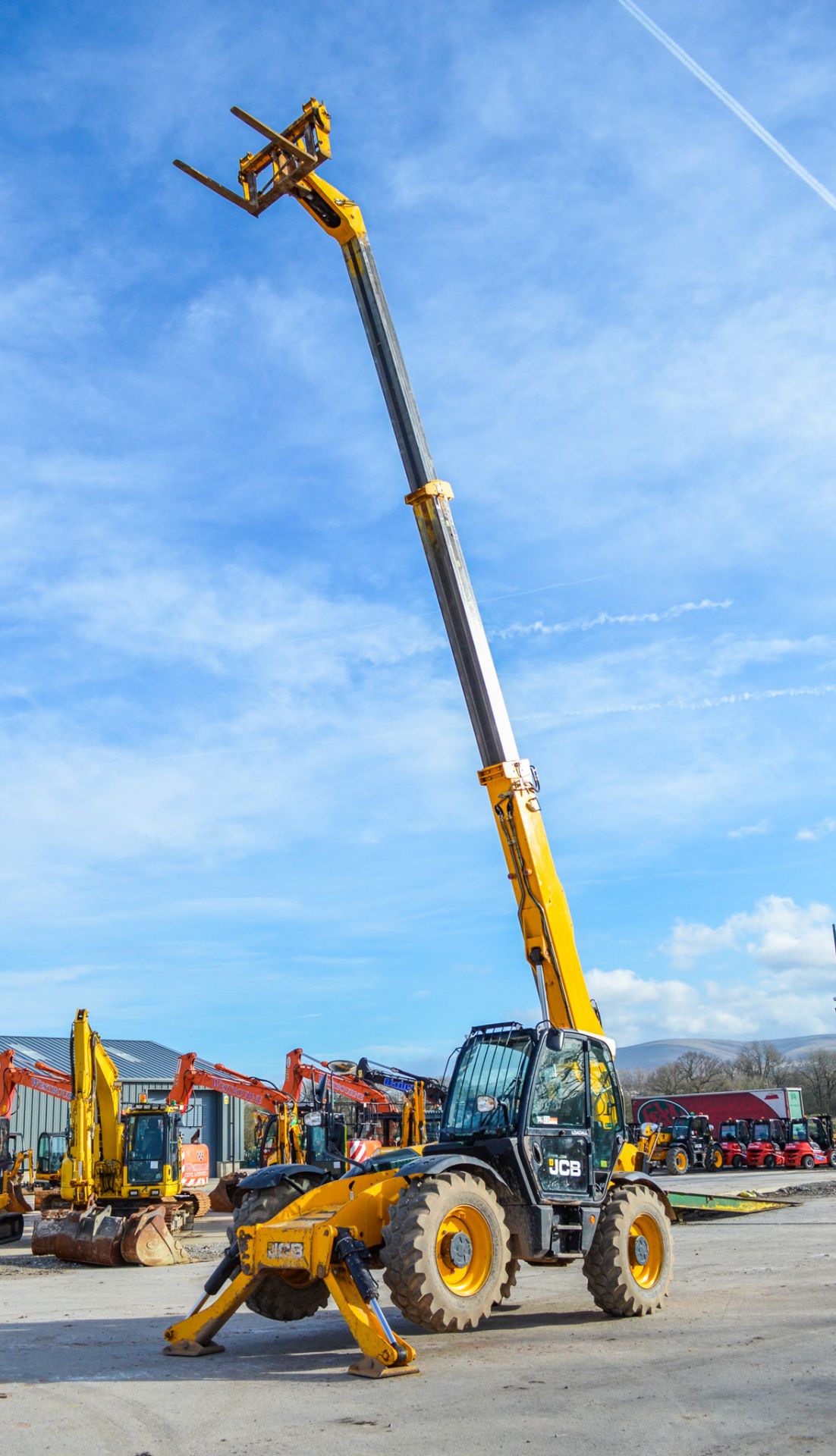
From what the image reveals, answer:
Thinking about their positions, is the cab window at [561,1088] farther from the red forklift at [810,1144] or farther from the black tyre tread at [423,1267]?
the red forklift at [810,1144]

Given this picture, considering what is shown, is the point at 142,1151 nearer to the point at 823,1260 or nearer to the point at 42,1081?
the point at 42,1081

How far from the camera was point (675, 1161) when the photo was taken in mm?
43250

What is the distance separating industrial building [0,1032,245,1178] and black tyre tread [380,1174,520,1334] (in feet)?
124

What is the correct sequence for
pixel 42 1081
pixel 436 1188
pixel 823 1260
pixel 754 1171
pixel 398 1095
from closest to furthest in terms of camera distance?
pixel 436 1188, pixel 823 1260, pixel 42 1081, pixel 398 1095, pixel 754 1171

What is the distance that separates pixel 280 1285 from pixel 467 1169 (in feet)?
7.24

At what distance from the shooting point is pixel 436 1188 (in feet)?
31.3

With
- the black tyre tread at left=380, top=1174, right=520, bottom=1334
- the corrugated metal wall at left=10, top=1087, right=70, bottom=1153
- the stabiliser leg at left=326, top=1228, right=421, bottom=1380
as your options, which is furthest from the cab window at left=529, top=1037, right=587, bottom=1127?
the corrugated metal wall at left=10, top=1087, right=70, bottom=1153

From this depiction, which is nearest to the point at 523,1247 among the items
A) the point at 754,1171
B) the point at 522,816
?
the point at 522,816

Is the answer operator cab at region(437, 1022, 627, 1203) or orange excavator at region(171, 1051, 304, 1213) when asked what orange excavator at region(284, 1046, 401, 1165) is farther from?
operator cab at region(437, 1022, 627, 1203)

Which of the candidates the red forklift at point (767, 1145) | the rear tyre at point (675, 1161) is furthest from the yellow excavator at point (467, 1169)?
the red forklift at point (767, 1145)

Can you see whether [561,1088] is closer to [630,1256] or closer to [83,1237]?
[630,1256]

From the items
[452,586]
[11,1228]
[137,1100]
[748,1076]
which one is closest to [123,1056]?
[137,1100]

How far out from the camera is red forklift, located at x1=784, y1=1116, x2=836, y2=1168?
4466 cm

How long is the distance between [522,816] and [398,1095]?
22.1m
